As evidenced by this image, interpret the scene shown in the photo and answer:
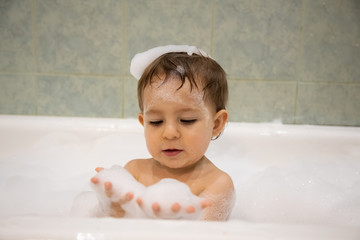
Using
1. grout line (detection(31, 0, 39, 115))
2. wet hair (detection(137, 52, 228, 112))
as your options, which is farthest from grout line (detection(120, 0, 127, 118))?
wet hair (detection(137, 52, 228, 112))

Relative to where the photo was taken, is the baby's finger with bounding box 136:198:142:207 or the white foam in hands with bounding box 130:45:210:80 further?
the white foam in hands with bounding box 130:45:210:80

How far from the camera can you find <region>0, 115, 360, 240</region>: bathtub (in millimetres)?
1135

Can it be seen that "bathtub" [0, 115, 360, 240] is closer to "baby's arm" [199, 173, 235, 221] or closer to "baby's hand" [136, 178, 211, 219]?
"baby's arm" [199, 173, 235, 221]

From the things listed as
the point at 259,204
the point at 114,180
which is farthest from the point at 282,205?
the point at 114,180

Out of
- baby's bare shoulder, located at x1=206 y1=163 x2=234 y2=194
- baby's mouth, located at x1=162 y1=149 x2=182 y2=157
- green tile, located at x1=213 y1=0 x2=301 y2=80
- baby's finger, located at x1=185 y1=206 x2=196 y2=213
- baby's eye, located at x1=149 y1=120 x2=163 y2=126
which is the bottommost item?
baby's bare shoulder, located at x1=206 y1=163 x2=234 y2=194

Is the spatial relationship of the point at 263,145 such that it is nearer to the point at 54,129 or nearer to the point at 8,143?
the point at 54,129

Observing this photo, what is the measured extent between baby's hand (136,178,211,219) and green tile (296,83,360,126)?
3.40 ft

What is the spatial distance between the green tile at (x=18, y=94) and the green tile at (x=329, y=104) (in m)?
1.30

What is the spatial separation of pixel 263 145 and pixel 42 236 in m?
1.10

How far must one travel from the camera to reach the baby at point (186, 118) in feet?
2.74

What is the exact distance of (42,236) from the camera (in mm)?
472

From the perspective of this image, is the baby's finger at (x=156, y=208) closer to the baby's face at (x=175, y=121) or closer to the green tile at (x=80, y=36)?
the baby's face at (x=175, y=121)

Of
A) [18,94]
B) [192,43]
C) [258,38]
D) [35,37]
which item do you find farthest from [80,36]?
[258,38]

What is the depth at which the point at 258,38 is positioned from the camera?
4.94 feet
